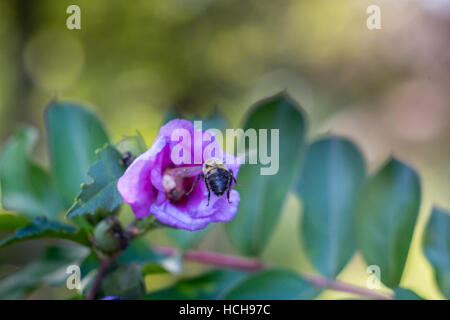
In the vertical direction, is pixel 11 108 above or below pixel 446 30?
below

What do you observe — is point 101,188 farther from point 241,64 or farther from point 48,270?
point 241,64

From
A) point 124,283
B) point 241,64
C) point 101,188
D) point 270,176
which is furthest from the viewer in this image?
point 241,64

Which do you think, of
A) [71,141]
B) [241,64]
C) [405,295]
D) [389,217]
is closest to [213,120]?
[71,141]

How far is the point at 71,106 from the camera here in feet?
3.43

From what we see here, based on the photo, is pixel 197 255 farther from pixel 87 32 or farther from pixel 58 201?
pixel 87 32

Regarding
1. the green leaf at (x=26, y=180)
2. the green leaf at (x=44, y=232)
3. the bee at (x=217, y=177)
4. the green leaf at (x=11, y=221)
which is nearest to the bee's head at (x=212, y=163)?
the bee at (x=217, y=177)

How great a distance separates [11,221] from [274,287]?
480 mm

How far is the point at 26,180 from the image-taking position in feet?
3.45

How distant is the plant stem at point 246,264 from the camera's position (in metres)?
0.95

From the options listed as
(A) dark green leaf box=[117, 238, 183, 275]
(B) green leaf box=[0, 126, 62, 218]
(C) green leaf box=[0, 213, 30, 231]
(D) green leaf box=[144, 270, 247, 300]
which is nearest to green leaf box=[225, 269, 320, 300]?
(D) green leaf box=[144, 270, 247, 300]

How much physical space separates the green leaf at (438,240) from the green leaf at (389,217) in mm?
88

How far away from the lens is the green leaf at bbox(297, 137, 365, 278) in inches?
39.2

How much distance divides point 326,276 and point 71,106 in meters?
0.66
